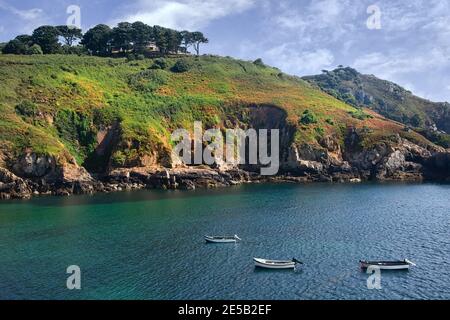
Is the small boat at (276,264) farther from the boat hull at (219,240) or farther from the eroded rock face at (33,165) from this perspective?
the eroded rock face at (33,165)

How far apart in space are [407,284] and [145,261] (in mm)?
33867

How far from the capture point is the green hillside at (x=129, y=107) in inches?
5221

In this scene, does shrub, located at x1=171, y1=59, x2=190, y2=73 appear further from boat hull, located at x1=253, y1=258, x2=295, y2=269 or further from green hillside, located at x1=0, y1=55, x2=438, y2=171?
boat hull, located at x1=253, y1=258, x2=295, y2=269

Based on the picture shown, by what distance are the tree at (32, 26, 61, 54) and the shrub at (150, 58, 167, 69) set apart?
42.3 meters

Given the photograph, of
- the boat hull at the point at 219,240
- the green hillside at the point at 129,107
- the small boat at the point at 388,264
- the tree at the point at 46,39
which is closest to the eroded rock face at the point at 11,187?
the green hillside at the point at 129,107

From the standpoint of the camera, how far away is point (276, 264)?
2215 inches

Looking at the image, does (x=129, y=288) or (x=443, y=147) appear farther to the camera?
(x=443, y=147)

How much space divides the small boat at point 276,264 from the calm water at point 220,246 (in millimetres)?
1405

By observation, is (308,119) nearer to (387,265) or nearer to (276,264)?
(387,265)

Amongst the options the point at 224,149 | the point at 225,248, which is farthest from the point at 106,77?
the point at 225,248

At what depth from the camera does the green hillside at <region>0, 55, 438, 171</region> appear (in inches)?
5221

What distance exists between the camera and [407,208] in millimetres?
93625

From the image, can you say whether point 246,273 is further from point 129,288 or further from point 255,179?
point 255,179
